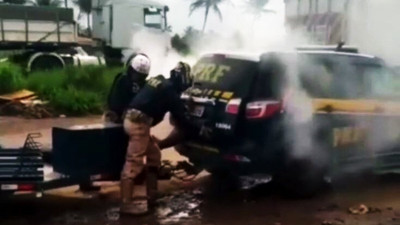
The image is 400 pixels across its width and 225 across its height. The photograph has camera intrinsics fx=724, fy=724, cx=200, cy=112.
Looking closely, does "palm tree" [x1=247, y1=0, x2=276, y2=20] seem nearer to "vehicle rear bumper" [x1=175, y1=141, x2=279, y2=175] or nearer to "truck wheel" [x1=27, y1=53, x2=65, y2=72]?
"vehicle rear bumper" [x1=175, y1=141, x2=279, y2=175]

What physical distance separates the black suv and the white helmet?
0.72 meters

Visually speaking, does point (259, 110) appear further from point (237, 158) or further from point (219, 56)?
point (219, 56)

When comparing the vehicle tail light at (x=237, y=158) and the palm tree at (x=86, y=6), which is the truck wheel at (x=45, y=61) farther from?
the vehicle tail light at (x=237, y=158)

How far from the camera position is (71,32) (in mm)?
24297

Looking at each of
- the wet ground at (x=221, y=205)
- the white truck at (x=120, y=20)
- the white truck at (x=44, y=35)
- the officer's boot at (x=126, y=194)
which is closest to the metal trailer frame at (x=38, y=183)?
the officer's boot at (x=126, y=194)

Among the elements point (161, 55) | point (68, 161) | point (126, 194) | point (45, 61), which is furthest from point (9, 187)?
point (45, 61)

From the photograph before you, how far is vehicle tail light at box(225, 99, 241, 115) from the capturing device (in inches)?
299

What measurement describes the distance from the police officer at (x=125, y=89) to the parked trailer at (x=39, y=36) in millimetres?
15619

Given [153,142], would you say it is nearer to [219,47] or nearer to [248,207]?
[248,207]

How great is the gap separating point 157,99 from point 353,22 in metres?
6.78

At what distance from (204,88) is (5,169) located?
2.35 metres

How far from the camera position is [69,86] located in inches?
701

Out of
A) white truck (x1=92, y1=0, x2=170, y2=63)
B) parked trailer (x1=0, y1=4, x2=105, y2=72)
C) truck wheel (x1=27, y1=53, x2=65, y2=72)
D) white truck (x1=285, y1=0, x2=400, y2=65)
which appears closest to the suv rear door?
white truck (x1=285, y1=0, x2=400, y2=65)

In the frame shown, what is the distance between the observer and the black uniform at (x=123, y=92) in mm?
7793
